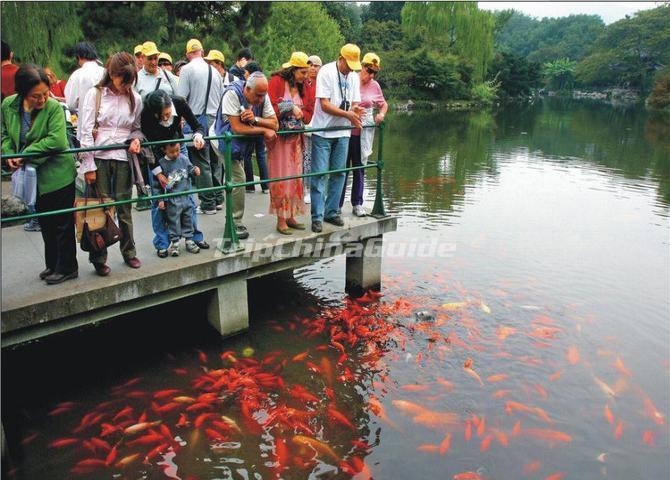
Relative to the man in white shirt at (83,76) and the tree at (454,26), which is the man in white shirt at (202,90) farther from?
the tree at (454,26)

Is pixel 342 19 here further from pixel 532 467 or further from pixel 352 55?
pixel 532 467

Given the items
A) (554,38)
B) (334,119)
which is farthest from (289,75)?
(554,38)

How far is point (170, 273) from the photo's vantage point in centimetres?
522

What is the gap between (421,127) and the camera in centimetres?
3234

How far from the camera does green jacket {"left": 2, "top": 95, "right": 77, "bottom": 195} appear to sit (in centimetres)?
446

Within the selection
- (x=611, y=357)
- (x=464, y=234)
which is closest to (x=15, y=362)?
(x=611, y=357)

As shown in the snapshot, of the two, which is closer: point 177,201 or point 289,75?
point 177,201

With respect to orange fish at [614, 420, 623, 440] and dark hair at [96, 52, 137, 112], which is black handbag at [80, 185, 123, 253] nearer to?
dark hair at [96, 52, 137, 112]

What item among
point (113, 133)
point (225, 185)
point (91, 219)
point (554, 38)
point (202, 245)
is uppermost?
point (554, 38)

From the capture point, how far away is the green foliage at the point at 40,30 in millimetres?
13305

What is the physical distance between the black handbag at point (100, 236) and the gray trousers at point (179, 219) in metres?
0.61

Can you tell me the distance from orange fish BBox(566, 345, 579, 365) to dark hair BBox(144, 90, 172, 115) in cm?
519

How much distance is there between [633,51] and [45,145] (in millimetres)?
86517

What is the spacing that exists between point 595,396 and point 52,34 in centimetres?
1568
